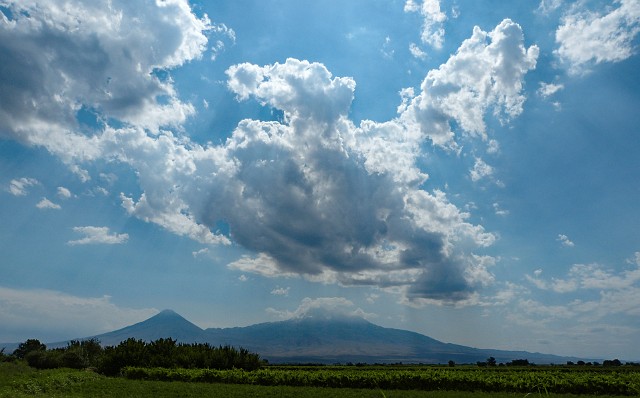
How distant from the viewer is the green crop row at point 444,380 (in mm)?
34031

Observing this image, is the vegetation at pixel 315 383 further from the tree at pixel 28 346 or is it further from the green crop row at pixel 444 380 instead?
the tree at pixel 28 346

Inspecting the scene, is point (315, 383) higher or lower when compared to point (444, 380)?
lower

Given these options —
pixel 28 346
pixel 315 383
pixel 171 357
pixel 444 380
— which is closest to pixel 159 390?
pixel 315 383

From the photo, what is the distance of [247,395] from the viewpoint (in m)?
33.1

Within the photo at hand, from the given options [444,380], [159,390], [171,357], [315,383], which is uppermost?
[171,357]

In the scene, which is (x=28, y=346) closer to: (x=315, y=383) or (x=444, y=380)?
(x=315, y=383)

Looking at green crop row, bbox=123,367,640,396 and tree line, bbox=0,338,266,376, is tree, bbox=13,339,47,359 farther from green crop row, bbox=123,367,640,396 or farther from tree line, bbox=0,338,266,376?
green crop row, bbox=123,367,640,396

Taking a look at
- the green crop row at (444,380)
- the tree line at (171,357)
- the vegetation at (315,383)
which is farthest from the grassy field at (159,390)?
the tree line at (171,357)

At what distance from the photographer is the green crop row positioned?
34031 mm

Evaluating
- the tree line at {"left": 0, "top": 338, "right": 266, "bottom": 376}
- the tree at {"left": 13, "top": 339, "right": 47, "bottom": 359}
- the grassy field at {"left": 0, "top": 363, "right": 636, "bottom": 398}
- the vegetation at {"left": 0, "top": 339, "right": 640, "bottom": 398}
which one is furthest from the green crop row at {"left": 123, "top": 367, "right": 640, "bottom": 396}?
the tree at {"left": 13, "top": 339, "right": 47, "bottom": 359}

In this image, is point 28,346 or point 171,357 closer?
point 171,357

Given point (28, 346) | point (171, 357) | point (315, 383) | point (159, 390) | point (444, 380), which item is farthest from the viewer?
point (28, 346)

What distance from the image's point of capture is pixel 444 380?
36.2 m

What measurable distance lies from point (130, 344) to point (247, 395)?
25817 mm
